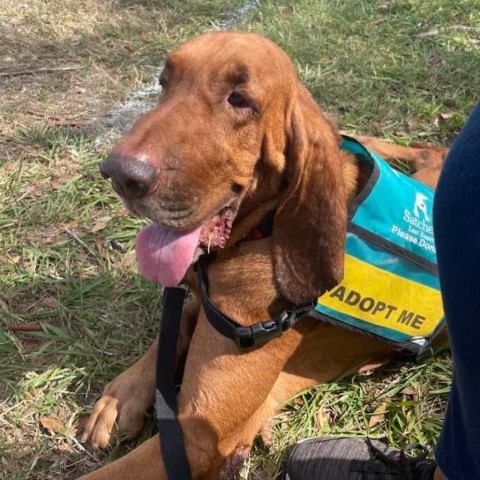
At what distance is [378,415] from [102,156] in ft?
7.46

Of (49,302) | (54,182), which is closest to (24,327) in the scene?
(49,302)

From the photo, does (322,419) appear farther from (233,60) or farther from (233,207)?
(233,60)

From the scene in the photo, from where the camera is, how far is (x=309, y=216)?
245 centimetres

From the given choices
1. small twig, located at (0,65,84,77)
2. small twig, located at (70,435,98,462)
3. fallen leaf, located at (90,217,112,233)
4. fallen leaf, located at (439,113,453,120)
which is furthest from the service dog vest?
small twig, located at (0,65,84,77)

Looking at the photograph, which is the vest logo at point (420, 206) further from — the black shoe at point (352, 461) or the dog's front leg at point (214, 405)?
the black shoe at point (352, 461)

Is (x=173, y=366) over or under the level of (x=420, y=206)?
under

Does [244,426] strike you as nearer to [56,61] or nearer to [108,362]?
[108,362]

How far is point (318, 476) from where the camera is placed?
8.73 feet

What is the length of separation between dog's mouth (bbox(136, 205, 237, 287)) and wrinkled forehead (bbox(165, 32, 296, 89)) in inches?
17.7

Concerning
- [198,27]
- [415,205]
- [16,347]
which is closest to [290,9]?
[198,27]

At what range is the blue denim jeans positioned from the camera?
138 centimetres

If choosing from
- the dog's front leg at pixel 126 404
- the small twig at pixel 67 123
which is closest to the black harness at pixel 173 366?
the dog's front leg at pixel 126 404

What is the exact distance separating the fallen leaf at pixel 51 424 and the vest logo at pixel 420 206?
67.3 inches

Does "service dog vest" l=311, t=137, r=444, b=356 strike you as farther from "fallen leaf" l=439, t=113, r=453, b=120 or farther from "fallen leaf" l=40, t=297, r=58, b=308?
"fallen leaf" l=439, t=113, r=453, b=120
